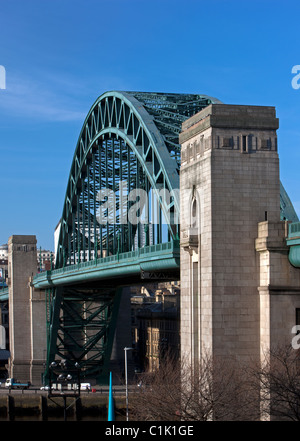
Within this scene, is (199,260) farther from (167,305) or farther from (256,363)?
(167,305)

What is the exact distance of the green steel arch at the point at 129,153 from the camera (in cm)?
6341

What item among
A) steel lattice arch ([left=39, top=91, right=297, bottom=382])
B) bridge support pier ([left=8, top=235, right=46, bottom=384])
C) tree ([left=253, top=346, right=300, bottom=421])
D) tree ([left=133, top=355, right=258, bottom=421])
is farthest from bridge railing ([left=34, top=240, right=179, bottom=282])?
tree ([left=253, top=346, right=300, bottom=421])

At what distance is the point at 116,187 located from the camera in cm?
9181

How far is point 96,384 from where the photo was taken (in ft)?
338

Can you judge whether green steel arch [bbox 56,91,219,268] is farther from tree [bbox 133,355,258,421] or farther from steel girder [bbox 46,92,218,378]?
tree [bbox 133,355,258,421]

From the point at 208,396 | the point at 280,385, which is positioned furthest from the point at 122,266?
the point at 280,385

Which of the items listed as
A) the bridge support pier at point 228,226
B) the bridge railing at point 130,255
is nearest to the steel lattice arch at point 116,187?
the bridge railing at point 130,255

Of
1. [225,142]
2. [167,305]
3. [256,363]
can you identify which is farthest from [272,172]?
[167,305]

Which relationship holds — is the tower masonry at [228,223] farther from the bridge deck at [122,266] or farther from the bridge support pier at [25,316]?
the bridge support pier at [25,316]

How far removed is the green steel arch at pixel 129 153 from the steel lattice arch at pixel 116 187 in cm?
7

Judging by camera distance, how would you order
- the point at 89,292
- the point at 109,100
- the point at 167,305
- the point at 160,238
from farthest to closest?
1. the point at 167,305
2. the point at 89,292
3. the point at 109,100
4. the point at 160,238

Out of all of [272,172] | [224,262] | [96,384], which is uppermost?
[272,172]

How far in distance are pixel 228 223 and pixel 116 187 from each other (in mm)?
50098

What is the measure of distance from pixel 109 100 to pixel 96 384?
34.6 meters
